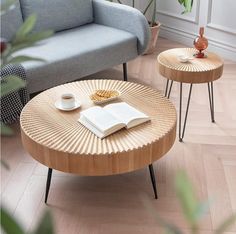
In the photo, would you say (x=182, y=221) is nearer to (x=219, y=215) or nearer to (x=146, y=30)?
(x=219, y=215)

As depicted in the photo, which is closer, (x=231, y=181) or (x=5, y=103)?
(x=231, y=181)

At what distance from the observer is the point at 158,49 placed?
11.9 feet

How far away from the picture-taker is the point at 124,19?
283 cm

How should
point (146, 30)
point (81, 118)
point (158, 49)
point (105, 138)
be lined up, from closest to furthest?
point (105, 138), point (81, 118), point (146, 30), point (158, 49)

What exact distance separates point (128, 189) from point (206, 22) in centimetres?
209

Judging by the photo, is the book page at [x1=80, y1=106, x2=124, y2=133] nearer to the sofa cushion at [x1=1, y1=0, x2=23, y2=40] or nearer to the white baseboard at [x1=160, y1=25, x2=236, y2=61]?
the sofa cushion at [x1=1, y1=0, x2=23, y2=40]

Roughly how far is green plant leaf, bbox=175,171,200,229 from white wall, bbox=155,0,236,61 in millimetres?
3110

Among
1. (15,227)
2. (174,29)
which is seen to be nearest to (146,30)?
(174,29)

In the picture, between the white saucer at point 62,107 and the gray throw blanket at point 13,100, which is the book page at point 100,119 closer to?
the white saucer at point 62,107

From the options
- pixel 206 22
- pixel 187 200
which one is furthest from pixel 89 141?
pixel 206 22

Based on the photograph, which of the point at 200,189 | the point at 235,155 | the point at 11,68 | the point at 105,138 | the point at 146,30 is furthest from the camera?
the point at 146,30

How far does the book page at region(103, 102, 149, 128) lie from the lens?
1689mm

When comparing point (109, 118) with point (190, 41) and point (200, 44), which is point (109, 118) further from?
point (190, 41)

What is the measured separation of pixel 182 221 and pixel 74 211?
0.46m
